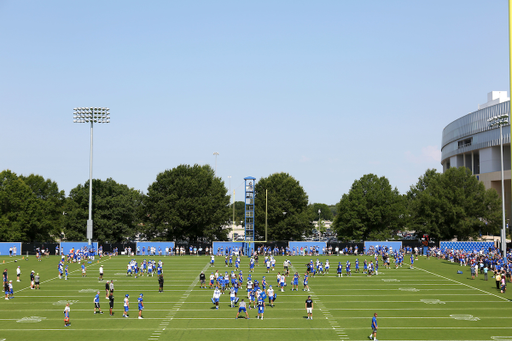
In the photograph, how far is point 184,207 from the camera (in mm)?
66000

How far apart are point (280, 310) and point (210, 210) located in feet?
134

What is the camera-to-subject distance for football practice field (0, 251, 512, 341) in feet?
71.6

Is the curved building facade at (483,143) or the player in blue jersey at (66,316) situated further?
the curved building facade at (483,143)

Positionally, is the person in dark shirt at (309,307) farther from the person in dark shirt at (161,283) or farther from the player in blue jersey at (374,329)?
the person in dark shirt at (161,283)

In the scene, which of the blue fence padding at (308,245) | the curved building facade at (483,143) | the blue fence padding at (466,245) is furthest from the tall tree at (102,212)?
the curved building facade at (483,143)

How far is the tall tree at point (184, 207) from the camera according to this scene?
216ft

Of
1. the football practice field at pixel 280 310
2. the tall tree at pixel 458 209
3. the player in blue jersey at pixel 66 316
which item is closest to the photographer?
the football practice field at pixel 280 310

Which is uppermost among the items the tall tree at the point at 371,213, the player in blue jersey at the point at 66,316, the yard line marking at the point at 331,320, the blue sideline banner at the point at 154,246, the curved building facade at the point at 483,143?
the curved building facade at the point at 483,143

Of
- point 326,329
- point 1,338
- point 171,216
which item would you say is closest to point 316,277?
point 326,329

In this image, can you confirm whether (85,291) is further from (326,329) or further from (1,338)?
(326,329)

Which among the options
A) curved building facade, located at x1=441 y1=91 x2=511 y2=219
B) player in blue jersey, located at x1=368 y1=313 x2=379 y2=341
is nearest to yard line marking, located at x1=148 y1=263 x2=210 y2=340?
player in blue jersey, located at x1=368 y1=313 x2=379 y2=341

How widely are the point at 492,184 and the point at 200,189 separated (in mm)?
46310

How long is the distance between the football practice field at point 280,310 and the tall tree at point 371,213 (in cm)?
2510

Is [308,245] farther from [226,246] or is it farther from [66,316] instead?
[66,316]
